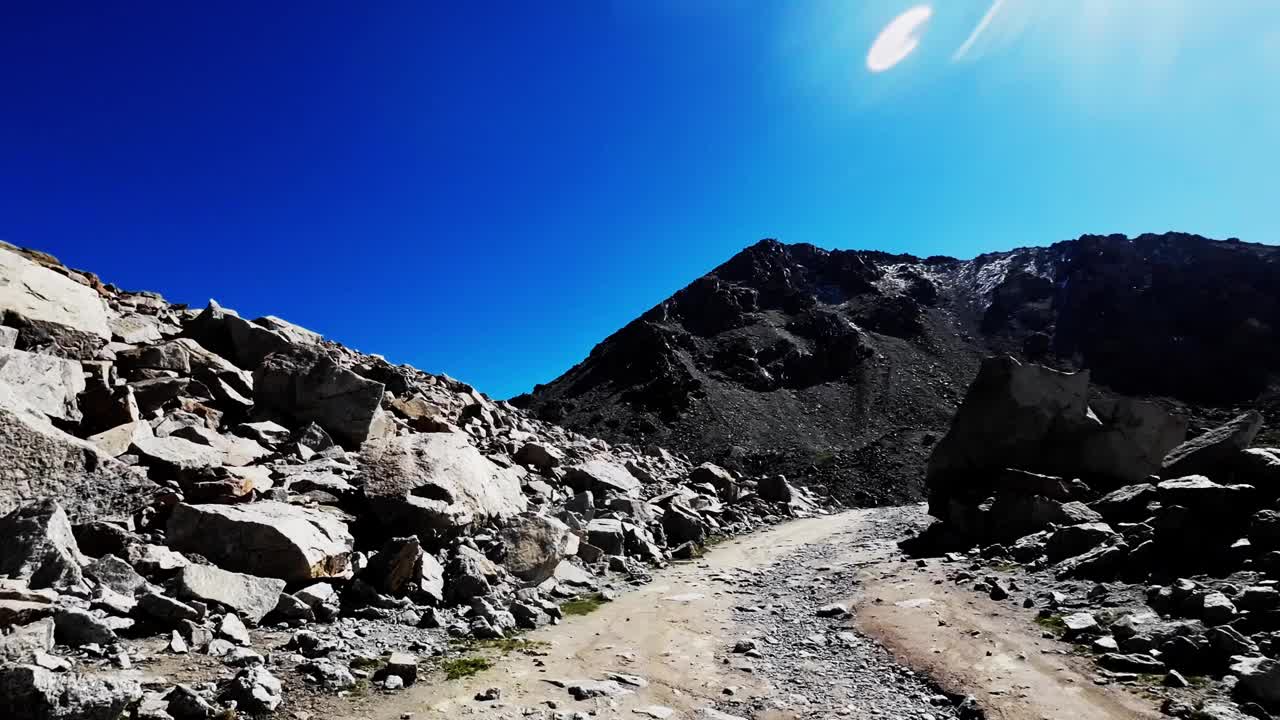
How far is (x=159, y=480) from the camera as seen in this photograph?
1212cm

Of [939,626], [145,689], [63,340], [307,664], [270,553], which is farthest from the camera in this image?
[63,340]

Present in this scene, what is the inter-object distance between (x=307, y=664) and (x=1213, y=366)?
18327 cm

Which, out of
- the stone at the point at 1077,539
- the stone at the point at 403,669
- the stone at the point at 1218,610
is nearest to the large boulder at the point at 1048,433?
the stone at the point at 1077,539

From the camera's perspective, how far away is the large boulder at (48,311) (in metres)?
14.9

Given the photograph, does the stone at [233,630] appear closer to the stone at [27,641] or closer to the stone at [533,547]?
the stone at [27,641]

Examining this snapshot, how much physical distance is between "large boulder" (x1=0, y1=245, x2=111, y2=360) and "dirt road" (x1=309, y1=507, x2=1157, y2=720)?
44.6 ft

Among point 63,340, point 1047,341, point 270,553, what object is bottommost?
point 270,553

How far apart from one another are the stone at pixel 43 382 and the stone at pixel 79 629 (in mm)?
5629

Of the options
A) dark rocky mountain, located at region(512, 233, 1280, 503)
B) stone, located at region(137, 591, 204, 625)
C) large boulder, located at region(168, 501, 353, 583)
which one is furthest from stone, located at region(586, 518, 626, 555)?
dark rocky mountain, located at region(512, 233, 1280, 503)

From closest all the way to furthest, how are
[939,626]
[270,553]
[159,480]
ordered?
[270,553] → [159,480] → [939,626]

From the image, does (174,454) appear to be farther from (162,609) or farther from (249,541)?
(162,609)

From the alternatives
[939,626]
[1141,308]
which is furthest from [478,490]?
[1141,308]

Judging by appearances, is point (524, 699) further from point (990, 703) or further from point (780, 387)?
point (780, 387)

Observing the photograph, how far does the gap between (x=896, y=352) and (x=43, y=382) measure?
160m
